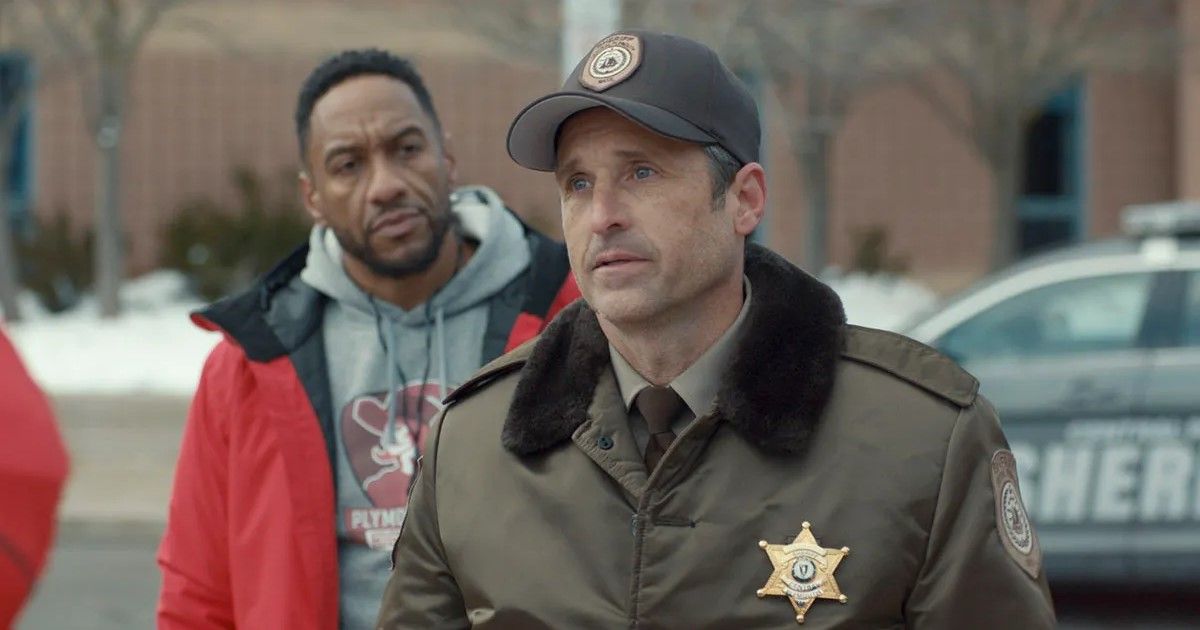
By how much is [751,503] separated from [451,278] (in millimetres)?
1355

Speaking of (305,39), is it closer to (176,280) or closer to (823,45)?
(176,280)

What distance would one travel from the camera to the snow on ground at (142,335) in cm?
1433

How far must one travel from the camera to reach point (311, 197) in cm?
360

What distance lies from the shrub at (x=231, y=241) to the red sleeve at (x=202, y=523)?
16.1 metres

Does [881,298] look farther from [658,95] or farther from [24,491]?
[24,491]

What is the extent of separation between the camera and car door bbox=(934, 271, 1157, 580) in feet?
25.9

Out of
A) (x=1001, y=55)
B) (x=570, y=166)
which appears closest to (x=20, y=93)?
(x=1001, y=55)

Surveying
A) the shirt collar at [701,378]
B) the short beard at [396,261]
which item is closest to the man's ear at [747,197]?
the shirt collar at [701,378]

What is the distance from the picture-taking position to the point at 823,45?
16.0m

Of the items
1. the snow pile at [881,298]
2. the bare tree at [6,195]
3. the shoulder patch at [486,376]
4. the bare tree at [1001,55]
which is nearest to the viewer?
the shoulder patch at [486,376]

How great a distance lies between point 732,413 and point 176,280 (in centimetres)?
1809

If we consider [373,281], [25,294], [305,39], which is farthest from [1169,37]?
[373,281]

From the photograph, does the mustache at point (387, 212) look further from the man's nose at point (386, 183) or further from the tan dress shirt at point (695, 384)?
the tan dress shirt at point (695, 384)

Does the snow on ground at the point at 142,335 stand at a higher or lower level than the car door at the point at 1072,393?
higher
